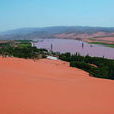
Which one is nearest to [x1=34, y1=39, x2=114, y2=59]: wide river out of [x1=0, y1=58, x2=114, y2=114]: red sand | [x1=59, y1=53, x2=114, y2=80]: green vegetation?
[x1=59, y1=53, x2=114, y2=80]: green vegetation

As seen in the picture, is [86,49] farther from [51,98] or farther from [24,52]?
[51,98]

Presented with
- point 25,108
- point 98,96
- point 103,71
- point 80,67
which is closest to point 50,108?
point 25,108

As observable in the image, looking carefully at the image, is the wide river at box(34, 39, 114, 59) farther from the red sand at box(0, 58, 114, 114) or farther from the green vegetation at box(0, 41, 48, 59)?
the red sand at box(0, 58, 114, 114)

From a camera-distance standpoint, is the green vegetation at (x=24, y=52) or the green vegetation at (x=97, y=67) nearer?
the green vegetation at (x=97, y=67)

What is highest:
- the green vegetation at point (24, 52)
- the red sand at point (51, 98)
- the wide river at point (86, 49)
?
the red sand at point (51, 98)

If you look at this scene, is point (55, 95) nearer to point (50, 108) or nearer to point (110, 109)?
point (50, 108)

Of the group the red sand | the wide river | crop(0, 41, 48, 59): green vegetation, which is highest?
the red sand

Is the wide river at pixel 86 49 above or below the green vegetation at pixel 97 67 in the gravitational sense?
below

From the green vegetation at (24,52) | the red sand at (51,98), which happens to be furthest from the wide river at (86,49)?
the red sand at (51,98)

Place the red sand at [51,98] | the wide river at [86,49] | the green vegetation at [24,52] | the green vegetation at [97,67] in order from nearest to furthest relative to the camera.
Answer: the red sand at [51,98], the green vegetation at [97,67], the green vegetation at [24,52], the wide river at [86,49]

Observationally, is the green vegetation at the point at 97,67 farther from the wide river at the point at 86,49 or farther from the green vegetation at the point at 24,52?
the wide river at the point at 86,49

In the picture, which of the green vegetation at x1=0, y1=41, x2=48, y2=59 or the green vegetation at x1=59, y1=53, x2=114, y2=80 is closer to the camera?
the green vegetation at x1=59, y1=53, x2=114, y2=80
